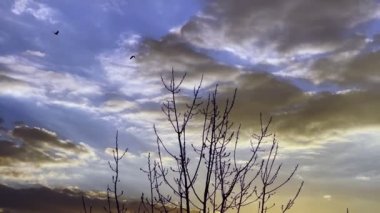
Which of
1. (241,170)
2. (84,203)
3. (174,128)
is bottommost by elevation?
(84,203)

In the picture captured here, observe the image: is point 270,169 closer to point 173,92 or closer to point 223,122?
point 223,122

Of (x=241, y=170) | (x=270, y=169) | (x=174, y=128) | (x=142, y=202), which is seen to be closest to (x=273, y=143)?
(x=270, y=169)

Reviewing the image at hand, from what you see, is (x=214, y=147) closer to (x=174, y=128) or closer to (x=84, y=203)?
(x=174, y=128)

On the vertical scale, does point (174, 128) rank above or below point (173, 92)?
Result: below

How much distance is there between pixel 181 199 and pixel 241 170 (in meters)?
1.40

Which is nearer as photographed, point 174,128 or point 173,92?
point 174,128

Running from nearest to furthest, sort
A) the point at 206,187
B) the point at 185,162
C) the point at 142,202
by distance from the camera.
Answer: the point at 206,187 → the point at 185,162 → the point at 142,202

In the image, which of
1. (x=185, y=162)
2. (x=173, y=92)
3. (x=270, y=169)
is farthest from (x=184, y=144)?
(x=270, y=169)

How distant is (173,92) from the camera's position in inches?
347

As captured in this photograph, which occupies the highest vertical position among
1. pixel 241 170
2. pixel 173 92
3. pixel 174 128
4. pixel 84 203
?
pixel 173 92

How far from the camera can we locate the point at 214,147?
25.9 feet

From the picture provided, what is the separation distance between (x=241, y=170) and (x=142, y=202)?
1.83 meters

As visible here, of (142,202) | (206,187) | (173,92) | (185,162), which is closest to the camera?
(206,187)

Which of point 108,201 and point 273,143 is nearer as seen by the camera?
point 108,201
